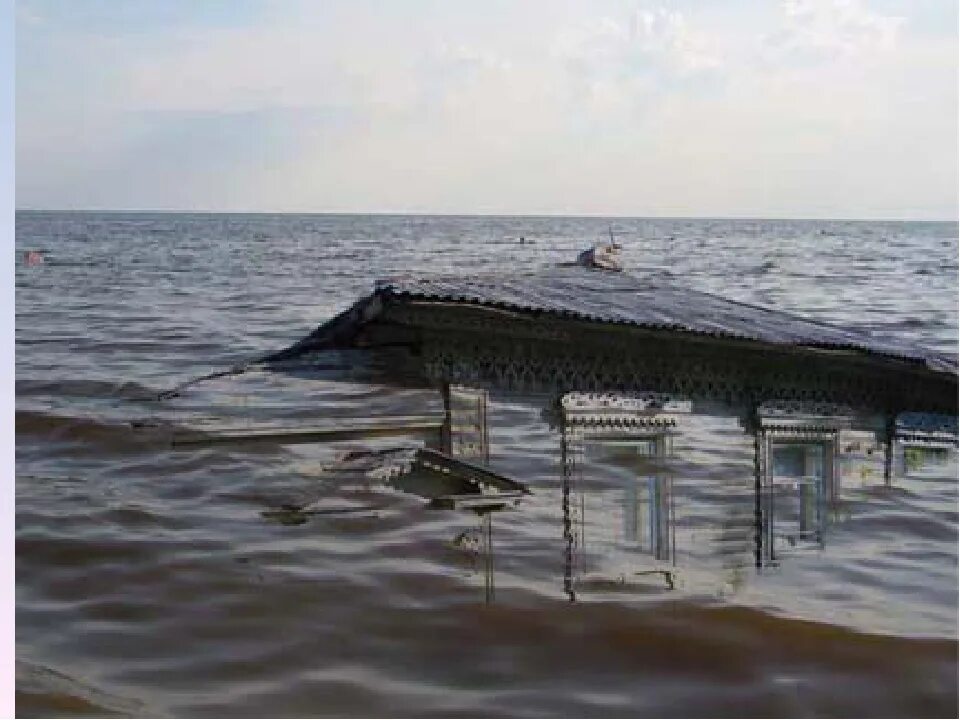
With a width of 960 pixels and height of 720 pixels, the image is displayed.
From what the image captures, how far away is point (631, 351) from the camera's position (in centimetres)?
374

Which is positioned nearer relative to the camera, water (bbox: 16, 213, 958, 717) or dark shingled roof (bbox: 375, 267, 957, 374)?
water (bbox: 16, 213, 958, 717)

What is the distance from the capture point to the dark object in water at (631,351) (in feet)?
12.1

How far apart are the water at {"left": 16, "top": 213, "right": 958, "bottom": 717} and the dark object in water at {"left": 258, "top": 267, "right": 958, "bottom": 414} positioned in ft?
0.48

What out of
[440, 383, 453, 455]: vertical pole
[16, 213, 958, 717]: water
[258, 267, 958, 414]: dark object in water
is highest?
[258, 267, 958, 414]: dark object in water

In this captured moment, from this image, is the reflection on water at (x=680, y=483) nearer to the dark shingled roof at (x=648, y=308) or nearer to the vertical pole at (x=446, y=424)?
the vertical pole at (x=446, y=424)

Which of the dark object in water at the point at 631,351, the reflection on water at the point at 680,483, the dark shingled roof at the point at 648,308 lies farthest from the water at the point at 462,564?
the dark shingled roof at the point at 648,308

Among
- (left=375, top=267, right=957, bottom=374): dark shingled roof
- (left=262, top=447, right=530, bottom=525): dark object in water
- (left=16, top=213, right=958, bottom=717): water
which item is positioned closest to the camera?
(left=16, top=213, right=958, bottom=717): water

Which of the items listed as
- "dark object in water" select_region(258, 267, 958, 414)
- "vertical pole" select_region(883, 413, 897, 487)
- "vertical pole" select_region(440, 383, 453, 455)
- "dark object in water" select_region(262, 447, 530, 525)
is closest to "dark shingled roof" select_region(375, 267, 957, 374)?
"dark object in water" select_region(258, 267, 958, 414)

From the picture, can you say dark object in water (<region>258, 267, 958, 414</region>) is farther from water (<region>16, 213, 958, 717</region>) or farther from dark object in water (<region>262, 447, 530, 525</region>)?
dark object in water (<region>262, 447, 530, 525</region>)

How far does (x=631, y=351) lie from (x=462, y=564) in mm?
913

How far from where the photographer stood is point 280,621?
11.8ft

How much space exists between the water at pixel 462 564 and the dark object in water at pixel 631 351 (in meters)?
0.15

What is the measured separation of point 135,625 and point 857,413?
2343mm

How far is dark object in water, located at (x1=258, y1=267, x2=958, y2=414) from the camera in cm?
370
